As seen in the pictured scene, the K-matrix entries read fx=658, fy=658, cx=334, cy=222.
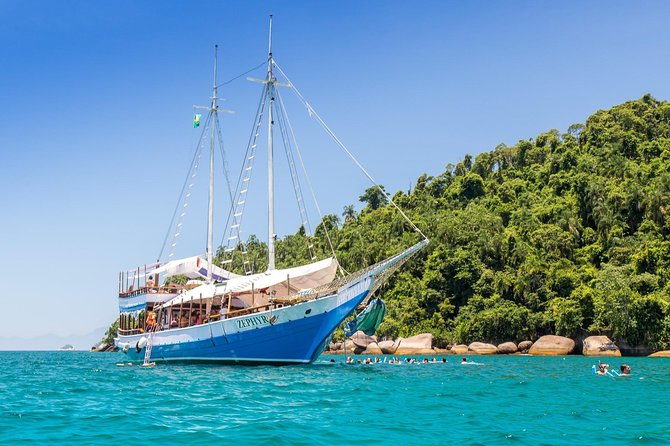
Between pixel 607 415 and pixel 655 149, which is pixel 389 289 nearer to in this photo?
pixel 655 149

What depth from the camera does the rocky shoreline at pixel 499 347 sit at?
65.3 m

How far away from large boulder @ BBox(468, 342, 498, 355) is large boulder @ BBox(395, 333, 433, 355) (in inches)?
216

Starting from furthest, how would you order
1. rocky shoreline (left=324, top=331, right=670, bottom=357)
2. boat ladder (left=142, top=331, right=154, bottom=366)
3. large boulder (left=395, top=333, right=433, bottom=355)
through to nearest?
1. large boulder (left=395, top=333, right=433, bottom=355)
2. rocky shoreline (left=324, top=331, right=670, bottom=357)
3. boat ladder (left=142, top=331, right=154, bottom=366)

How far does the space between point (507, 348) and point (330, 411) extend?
58700 millimetres

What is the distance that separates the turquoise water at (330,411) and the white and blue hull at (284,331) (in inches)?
171

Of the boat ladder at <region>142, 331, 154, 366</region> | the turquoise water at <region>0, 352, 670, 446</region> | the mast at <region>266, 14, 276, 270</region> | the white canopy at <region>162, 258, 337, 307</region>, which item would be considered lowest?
the turquoise water at <region>0, 352, 670, 446</region>

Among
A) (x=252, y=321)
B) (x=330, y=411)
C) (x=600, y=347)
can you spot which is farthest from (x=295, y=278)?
(x=600, y=347)

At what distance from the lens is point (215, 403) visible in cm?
2098

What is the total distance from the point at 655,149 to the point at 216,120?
2689 inches

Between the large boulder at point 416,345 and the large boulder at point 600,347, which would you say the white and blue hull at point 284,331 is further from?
the large boulder at point 416,345

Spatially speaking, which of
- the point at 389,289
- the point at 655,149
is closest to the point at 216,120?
the point at 389,289

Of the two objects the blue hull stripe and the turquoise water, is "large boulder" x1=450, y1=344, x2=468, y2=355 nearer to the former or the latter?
the blue hull stripe

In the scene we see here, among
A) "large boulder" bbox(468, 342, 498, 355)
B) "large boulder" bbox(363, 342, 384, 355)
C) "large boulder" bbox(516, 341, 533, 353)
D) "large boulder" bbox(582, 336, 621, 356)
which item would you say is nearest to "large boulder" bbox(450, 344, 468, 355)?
"large boulder" bbox(468, 342, 498, 355)

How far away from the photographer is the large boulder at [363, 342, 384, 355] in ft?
267
